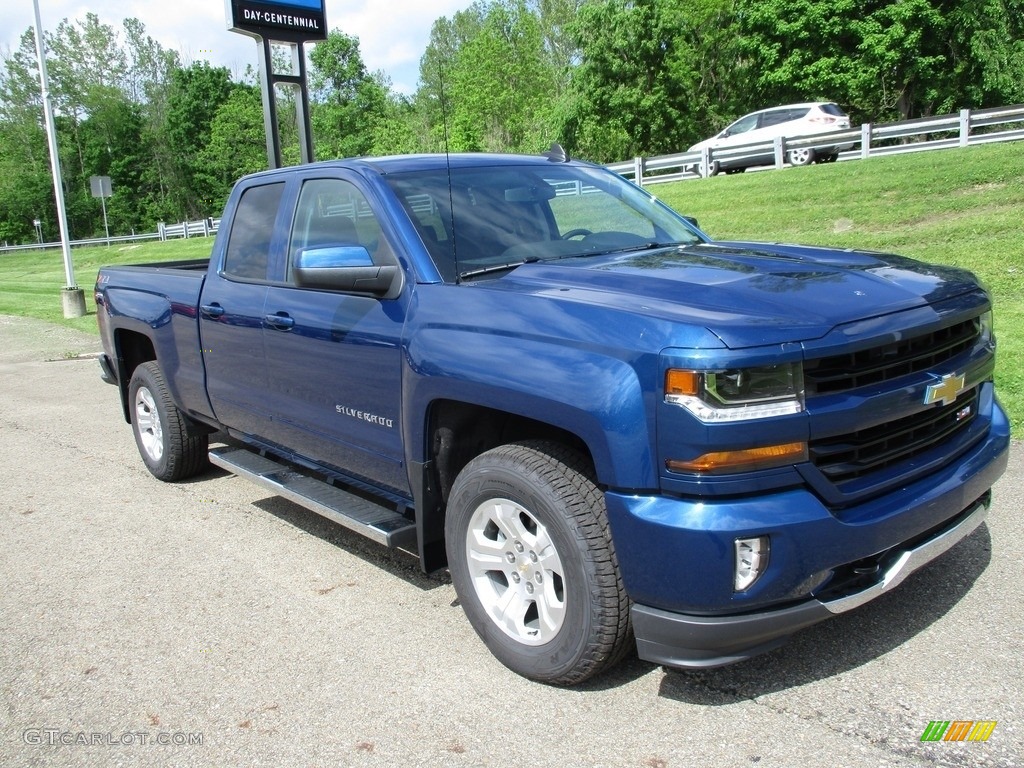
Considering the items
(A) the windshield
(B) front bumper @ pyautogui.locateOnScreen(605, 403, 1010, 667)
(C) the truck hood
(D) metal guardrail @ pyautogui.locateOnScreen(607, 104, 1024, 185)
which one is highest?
(D) metal guardrail @ pyautogui.locateOnScreen(607, 104, 1024, 185)

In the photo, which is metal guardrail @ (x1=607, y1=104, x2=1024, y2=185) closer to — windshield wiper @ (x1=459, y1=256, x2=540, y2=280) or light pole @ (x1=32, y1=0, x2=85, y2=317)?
light pole @ (x1=32, y1=0, x2=85, y2=317)

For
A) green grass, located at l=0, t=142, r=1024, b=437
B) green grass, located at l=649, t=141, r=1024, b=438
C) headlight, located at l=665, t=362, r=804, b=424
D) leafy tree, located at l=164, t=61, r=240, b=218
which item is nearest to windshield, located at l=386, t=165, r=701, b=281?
headlight, located at l=665, t=362, r=804, b=424

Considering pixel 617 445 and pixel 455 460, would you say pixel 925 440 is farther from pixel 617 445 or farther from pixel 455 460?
pixel 455 460

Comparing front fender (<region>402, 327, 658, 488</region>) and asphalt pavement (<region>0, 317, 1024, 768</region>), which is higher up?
front fender (<region>402, 327, 658, 488</region>)

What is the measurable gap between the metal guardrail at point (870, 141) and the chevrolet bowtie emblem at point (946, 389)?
650 inches

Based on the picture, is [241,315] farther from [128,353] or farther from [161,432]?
[128,353]

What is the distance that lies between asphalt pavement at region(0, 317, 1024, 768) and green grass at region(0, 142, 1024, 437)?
15.4ft

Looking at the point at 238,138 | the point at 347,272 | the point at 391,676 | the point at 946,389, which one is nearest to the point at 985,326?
the point at 946,389

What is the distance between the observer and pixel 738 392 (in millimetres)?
2707

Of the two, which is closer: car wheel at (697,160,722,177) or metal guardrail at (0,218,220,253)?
car wheel at (697,160,722,177)

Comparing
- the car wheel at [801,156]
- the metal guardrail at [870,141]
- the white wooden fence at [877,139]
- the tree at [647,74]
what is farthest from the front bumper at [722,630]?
the tree at [647,74]

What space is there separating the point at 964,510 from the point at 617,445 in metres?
1.48

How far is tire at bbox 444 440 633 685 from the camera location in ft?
9.82

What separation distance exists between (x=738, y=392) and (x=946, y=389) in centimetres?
94
